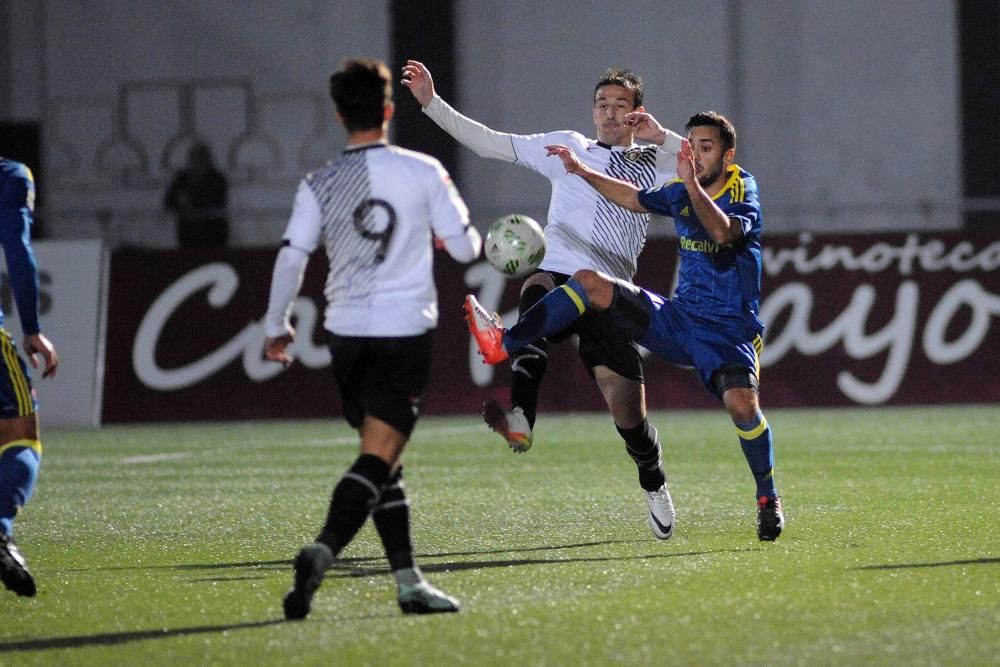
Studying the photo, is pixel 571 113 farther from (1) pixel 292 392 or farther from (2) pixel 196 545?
(2) pixel 196 545

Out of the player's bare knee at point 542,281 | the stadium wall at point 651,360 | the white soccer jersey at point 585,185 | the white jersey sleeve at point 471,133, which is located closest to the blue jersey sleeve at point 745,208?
the white soccer jersey at point 585,185

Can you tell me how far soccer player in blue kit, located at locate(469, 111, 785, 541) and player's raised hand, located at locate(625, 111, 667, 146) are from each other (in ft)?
0.88

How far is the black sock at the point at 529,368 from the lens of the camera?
22.2 ft

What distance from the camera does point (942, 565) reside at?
566 cm

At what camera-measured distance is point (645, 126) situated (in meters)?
6.87

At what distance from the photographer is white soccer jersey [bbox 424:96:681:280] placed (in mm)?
7168

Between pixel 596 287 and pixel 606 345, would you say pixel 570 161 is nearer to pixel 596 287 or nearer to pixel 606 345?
pixel 596 287

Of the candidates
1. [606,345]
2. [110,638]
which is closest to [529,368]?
[606,345]

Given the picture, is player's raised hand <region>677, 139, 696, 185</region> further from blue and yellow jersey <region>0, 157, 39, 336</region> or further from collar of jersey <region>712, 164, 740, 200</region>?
blue and yellow jersey <region>0, 157, 39, 336</region>

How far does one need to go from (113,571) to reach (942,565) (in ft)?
9.94

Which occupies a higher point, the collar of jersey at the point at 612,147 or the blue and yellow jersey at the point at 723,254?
the collar of jersey at the point at 612,147

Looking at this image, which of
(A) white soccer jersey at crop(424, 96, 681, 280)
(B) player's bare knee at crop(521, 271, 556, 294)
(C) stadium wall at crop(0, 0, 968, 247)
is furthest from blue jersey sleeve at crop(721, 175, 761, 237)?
(C) stadium wall at crop(0, 0, 968, 247)

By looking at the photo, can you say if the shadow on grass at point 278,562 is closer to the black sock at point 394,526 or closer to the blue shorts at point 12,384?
the blue shorts at point 12,384

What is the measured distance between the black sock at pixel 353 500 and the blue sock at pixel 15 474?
128 cm
